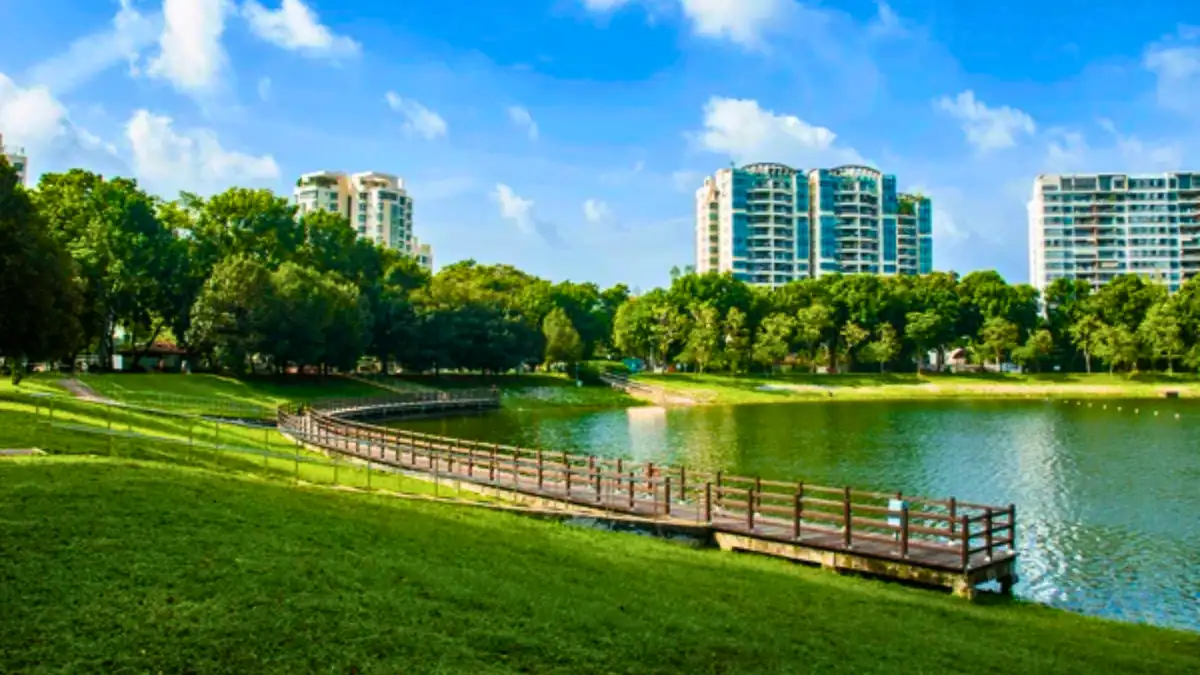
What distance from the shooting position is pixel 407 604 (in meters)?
11.5

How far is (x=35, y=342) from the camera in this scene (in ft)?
126

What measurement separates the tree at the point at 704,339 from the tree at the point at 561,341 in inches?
525

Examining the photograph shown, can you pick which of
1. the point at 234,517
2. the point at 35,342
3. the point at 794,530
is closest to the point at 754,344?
the point at 35,342

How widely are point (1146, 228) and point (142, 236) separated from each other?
655 feet

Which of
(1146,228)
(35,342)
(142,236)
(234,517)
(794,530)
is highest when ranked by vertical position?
(1146,228)

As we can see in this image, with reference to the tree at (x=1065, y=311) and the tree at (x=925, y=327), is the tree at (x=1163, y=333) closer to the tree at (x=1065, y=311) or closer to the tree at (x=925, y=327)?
the tree at (x=1065, y=311)

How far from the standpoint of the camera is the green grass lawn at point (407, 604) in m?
9.75

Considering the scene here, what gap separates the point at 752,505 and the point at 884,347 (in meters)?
94.8

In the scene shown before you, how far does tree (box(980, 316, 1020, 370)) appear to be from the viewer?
11306 cm

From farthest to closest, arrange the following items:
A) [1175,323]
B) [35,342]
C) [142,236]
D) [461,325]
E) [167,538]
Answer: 1. [1175,323]
2. [461,325]
3. [142,236]
4. [35,342]
5. [167,538]

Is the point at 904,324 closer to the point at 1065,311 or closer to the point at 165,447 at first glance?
the point at 1065,311

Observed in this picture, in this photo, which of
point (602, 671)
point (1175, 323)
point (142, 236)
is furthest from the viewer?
point (1175, 323)

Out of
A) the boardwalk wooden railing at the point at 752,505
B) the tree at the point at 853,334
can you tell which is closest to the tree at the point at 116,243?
the boardwalk wooden railing at the point at 752,505

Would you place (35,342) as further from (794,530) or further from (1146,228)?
(1146,228)
